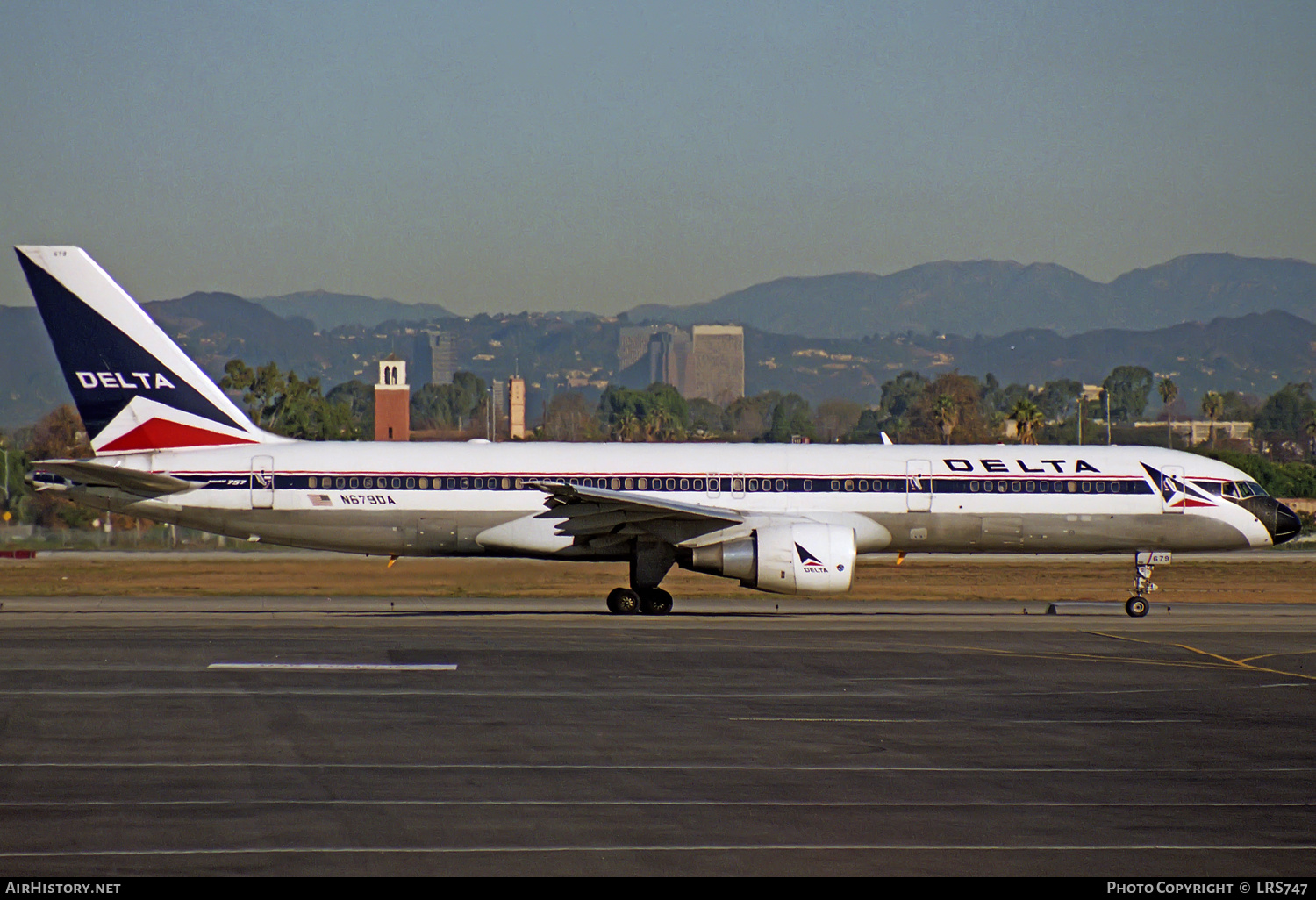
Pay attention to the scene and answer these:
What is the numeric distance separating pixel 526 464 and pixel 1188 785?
19.3 m

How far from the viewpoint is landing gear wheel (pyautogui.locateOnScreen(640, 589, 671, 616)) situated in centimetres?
3095

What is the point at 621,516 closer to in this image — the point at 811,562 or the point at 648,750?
the point at 811,562

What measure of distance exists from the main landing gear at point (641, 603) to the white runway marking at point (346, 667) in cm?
916

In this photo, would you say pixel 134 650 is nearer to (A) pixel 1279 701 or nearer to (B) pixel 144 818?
(B) pixel 144 818

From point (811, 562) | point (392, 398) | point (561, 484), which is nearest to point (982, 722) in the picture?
point (811, 562)

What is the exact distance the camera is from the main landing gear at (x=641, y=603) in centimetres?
3088

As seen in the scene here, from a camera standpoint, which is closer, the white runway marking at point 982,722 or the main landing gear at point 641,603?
the white runway marking at point 982,722

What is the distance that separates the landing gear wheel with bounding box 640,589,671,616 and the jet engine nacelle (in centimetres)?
216

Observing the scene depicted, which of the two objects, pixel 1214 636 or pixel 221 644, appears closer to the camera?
pixel 221 644

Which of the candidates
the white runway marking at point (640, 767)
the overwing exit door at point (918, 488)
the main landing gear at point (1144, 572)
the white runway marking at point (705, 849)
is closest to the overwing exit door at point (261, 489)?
the overwing exit door at point (918, 488)

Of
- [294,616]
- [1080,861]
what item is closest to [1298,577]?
[294,616]

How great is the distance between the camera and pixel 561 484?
29.4m

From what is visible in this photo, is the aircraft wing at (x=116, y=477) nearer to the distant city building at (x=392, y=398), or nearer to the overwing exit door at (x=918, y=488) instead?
the overwing exit door at (x=918, y=488)

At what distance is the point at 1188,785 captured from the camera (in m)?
14.0
